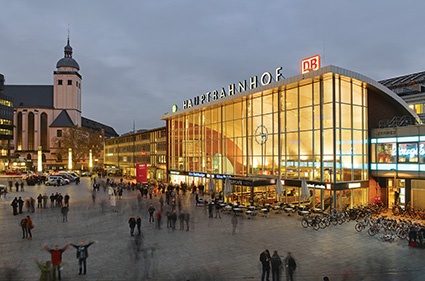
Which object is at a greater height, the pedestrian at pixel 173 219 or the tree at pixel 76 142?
the tree at pixel 76 142

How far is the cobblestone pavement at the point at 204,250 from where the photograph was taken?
50.0ft

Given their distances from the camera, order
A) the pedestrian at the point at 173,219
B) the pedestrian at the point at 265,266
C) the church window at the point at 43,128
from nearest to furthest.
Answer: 1. the pedestrian at the point at 265,266
2. the pedestrian at the point at 173,219
3. the church window at the point at 43,128

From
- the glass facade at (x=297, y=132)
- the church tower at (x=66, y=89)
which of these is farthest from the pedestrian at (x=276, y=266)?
the church tower at (x=66, y=89)

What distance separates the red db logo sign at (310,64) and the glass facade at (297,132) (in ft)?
3.49

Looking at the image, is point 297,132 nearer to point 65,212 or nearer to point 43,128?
point 65,212

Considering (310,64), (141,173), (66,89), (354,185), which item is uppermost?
(66,89)

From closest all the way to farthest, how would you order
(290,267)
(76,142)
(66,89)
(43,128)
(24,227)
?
(290,267), (24,227), (76,142), (43,128), (66,89)

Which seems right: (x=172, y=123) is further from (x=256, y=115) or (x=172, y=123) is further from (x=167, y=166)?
(x=256, y=115)

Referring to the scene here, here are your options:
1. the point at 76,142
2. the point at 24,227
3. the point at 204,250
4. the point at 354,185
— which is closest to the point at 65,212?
the point at 24,227

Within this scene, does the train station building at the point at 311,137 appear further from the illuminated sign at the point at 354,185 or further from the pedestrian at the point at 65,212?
the pedestrian at the point at 65,212

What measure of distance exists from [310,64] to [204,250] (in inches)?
853

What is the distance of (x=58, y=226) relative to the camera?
82.3 ft

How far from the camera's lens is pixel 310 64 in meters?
32.6

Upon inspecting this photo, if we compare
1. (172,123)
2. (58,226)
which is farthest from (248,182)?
(172,123)
